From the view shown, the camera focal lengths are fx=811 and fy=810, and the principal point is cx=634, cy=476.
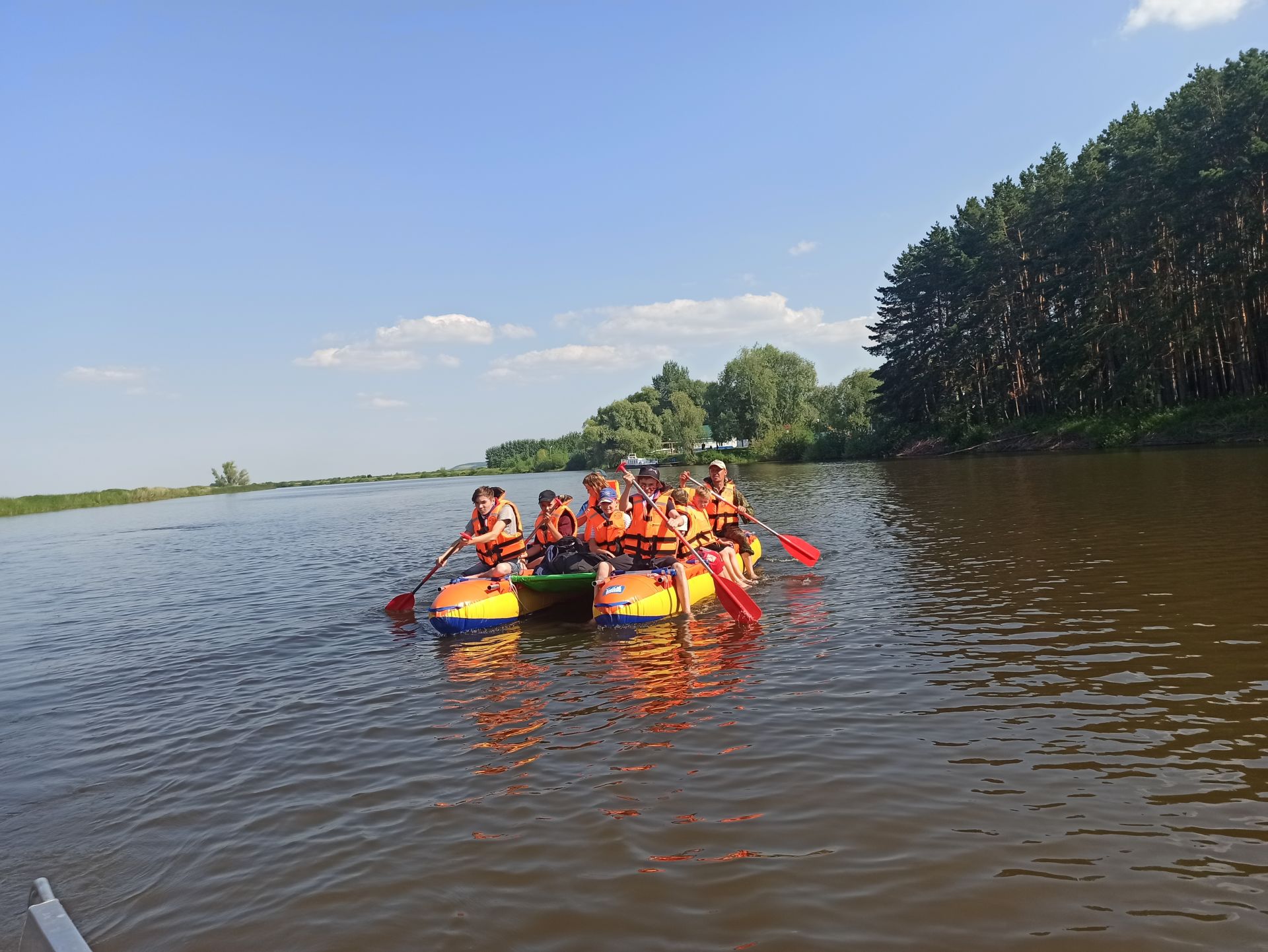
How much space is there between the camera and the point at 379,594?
14.7 meters

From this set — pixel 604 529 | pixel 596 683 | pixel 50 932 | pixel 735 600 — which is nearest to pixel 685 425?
pixel 604 529

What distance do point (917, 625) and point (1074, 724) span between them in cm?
325

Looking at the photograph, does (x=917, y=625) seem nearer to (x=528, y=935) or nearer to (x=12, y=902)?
(x=528, y=935)

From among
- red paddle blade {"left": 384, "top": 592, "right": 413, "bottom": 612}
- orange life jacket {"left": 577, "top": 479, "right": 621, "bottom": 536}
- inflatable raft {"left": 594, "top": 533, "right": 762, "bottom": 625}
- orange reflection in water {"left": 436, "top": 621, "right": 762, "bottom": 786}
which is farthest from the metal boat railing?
red paddle blade {"left": 384, "top": 592, "right": 413, "bottom": 612}

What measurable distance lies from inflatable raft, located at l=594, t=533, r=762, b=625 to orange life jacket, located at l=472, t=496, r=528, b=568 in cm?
175

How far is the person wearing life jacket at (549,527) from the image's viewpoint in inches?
499

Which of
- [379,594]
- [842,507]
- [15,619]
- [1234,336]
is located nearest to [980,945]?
[379,594]

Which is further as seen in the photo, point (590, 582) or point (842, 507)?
point (842, 507)

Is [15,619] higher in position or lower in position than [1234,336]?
lower

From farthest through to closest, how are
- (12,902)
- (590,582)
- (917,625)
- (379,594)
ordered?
1. (379,594)
2. (590,582)
3. (917,625)
4. (12,902)

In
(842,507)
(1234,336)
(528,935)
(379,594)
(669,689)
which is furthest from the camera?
(1234,336)

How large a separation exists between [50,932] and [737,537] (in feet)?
39.8

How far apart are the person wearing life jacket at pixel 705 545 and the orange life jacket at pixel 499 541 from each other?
89.5 inches

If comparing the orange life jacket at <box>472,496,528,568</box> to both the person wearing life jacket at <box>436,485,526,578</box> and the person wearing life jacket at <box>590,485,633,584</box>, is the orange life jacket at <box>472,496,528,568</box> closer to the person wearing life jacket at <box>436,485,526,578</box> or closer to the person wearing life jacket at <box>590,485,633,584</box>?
the person wearing life jacket at <box>436,485,526,578</box>
